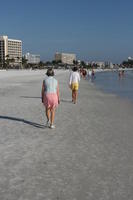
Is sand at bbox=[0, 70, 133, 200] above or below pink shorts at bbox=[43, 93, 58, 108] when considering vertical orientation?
below

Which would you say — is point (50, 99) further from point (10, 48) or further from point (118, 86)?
point (10, 48)

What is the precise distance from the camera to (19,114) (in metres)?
10.5

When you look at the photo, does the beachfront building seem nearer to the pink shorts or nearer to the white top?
the white top

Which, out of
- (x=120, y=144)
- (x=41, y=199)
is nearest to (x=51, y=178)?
(x=41, y=199)

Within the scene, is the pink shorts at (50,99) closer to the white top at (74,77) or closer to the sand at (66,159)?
the sand at (66,159)

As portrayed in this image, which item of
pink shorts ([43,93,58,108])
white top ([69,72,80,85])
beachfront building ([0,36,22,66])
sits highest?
beachfront building ([0,36,22,66])

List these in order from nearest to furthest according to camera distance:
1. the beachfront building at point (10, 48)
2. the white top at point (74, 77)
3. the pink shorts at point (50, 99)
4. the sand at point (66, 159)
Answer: the sand at point (66, 159) → the pink shorts at point (50, 99) → the white top at point (74, 77) → the beachfront building at point (10, 48)

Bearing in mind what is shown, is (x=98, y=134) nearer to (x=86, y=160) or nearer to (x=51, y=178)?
(x=86, y=160)

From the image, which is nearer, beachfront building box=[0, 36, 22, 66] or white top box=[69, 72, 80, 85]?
white top box=[69, 72, 80, 85]

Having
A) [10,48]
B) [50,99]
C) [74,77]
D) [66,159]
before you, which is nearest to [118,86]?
[74,77]

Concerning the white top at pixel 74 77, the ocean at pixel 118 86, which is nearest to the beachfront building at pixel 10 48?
the ocean at pixel 118 86

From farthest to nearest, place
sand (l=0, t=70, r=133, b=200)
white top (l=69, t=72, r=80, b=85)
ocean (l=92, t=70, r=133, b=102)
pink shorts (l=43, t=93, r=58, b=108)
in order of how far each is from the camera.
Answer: ocean (l=92, t=70, r=133, b=102)
white top (l=69, t=72, r=80, b=85)
pink shorts (l=43, t=93, r=58, b=108)
sand (l=0, t=70, r=133, b=200)

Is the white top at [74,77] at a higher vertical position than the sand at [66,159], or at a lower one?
higher

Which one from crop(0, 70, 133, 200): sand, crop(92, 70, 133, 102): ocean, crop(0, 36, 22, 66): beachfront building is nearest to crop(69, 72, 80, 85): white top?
crop(0, 70, 133, 200): sand
